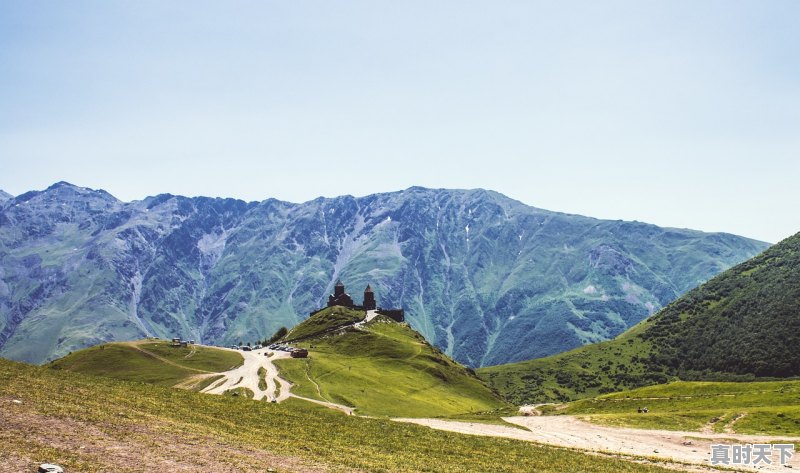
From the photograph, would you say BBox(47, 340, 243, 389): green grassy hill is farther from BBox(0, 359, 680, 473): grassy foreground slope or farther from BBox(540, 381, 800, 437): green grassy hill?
BBox(540, 381, 800, 437): green grassy hill

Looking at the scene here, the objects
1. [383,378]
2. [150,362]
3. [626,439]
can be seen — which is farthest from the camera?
[383,378]

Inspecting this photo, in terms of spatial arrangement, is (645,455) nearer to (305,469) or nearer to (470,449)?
(470,449)

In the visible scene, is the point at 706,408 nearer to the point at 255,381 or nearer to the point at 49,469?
Result: the point at 255,381

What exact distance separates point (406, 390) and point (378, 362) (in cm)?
3065

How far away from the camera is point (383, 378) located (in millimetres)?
142500

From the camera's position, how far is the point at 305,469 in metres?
35.4

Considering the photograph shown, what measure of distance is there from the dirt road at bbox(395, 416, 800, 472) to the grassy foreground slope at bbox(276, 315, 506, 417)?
30.9 metres

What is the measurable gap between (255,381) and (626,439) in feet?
255

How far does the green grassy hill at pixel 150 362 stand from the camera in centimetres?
12193

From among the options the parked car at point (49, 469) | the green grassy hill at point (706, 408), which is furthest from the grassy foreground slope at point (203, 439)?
the green grassy hill at point (706, 408)

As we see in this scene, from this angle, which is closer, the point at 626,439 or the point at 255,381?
the point at 626,439

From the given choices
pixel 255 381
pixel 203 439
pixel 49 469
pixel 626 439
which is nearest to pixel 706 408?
pixel 626 439

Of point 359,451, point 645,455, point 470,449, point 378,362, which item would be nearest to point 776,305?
point 378,362

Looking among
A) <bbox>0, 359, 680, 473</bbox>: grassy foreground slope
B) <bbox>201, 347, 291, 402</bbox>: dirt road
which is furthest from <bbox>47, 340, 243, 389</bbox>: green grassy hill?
<bbox>0, 359, 680, 473</bbox>: grassy foreground slope
